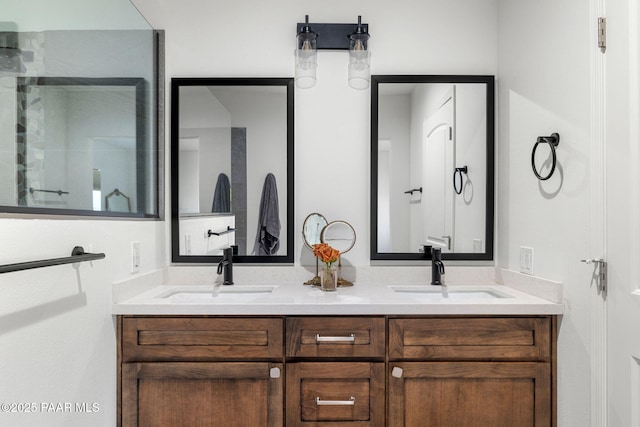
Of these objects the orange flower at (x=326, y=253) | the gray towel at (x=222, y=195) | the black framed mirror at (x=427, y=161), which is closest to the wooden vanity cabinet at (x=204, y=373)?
the orange flower at (x=326, y=253)

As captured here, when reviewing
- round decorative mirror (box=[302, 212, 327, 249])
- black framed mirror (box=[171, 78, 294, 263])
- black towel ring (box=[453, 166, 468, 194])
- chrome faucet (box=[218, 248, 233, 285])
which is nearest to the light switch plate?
black towel ring (box=[453, 166, 468, 194])

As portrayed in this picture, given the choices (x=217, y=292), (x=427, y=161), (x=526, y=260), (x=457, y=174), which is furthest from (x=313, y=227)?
(x=526, y=260)

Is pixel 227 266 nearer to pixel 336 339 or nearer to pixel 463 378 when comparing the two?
pixel 336 339

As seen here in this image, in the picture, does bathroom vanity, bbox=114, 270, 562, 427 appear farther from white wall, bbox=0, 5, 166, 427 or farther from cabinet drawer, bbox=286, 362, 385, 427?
white wall, bbox=0, 5, 166, 427

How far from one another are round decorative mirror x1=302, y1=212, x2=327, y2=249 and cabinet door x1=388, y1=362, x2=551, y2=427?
0.75 m

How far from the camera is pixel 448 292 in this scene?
1.98m

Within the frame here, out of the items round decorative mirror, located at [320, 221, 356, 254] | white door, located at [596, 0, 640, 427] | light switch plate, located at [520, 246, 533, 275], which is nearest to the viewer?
white door, located at [596, 0, 640, 427]

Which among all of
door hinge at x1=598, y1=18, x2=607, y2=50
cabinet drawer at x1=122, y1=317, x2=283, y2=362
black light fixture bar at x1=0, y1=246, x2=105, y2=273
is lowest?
cabinet drawer at x1=122, y1=317, x2=283, y2=362

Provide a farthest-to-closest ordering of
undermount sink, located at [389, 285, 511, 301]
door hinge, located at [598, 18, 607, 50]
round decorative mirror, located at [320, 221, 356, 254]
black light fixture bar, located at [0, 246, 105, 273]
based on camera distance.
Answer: round decorative mirror, located at [320, 221, 356, 254]
undermount sink, located at [389, 285, 511, 301]
door hinge, located at [598, 18, 607, 50]
black light fixture bar, located at [0, 246, 105, 273]

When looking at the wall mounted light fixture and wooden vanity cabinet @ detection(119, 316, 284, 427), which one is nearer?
wooden vanity cabinet @ detection(119, 316, 284, 427)

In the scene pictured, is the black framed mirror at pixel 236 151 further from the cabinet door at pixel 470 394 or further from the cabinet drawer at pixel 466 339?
the cabinet door at pixel 470 394

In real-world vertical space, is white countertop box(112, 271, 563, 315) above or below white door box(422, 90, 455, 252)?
below

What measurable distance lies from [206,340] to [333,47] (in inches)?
61.8

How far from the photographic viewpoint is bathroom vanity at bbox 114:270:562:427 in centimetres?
157
